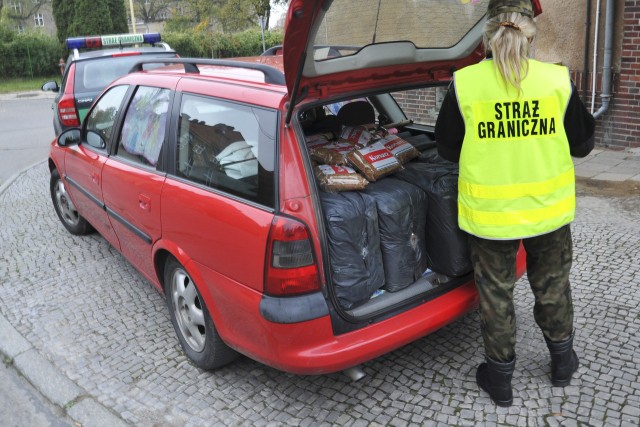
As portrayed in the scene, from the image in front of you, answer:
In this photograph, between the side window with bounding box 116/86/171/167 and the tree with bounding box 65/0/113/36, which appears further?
the tree with bounding box 65/0/113/36

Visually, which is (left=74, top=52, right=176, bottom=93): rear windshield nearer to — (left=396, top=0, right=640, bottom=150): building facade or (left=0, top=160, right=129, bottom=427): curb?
(left=396, top=0, right=640, bottom=150): building facade

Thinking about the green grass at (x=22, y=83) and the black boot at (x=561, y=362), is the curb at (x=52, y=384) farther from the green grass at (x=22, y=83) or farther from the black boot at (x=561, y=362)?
the green grass at (x=22, y=83)

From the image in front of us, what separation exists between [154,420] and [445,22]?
8.86 feet

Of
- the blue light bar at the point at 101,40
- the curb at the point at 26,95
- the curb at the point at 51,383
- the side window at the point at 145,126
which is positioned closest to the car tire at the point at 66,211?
the curb at the point at 51,383

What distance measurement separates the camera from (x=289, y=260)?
2.70 metres

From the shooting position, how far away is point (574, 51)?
26.8 feet

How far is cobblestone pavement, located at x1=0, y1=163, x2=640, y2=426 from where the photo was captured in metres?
3.04

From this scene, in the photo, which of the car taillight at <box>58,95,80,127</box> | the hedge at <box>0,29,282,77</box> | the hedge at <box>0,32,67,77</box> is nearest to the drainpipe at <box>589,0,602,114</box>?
the car taillight at <box>58,95,80,127</box>

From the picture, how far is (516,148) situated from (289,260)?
1.17 meters

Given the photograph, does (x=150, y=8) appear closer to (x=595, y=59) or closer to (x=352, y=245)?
(x=595, y=59)

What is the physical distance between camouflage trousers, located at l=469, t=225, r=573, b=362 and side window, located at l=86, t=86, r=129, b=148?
9.78 ft

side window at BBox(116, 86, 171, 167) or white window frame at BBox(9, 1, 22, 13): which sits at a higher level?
white window frame at BBox(9, 1, 22, 13)

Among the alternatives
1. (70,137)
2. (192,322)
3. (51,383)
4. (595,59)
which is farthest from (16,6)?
(192,322)

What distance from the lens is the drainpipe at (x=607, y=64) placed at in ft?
24.6
